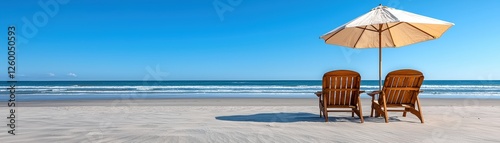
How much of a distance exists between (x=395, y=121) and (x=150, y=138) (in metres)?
3.47

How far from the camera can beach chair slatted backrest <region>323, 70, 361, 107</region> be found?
473 cm

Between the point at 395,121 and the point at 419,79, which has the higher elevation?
the point at 419,79

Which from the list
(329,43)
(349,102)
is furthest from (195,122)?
(329,43)

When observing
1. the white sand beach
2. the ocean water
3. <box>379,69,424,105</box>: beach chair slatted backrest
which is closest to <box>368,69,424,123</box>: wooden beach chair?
<box>379,69,424,105</box>: beach chair slatted backrest

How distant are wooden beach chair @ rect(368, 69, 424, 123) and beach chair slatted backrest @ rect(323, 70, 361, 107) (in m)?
0.34

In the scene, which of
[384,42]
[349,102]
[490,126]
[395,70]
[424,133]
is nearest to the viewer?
[424,133]

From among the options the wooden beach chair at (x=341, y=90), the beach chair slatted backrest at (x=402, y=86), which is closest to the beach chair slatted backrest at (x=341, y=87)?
the wooden beach chair at (x=341, y=90)

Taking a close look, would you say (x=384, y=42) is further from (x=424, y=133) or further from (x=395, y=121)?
(x=424, y=133)

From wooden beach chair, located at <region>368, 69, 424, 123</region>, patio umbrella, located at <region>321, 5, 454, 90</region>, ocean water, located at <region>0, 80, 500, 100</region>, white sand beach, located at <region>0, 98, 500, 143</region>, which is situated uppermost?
patio umbrella, located at <region>321, 5, 454, 90</region>

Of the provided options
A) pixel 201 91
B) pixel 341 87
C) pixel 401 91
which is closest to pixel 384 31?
pixel 401 91

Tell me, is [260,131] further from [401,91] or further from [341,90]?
[401,91]

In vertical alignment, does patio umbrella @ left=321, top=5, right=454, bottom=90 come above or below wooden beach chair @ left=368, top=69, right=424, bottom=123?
above

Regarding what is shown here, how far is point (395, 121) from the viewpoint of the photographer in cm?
481

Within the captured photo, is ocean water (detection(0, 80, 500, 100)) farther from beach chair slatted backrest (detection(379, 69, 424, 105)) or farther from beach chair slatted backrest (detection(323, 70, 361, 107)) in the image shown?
beach chair slatted backrest (detection(379, 69, 424, 105))
